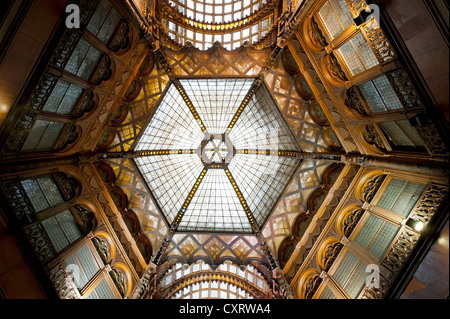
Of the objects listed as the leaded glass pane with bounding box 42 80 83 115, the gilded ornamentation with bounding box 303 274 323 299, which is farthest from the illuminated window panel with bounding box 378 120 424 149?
the leaded glass pane with bounding box 42 80 83 115

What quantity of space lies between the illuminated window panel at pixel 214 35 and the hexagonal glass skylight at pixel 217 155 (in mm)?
5959

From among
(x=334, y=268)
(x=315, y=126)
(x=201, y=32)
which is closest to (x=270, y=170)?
(x=315, y=126)

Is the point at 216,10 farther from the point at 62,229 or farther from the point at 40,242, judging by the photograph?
the point at 40,242

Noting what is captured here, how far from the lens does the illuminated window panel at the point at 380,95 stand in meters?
11.5

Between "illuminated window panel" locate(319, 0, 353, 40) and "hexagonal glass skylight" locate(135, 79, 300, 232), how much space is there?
22.7 ft

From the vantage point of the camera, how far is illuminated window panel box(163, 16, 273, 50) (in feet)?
74.7

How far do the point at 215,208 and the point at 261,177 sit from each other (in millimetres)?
6134

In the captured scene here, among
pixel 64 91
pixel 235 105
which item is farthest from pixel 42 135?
pixel 235 105

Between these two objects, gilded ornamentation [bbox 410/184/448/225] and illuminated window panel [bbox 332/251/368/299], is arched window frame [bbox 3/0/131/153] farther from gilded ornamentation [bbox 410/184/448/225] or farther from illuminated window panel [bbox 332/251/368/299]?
illuminated window panel [bbox 332/251/368/299]

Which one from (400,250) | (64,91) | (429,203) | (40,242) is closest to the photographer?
(429,203)

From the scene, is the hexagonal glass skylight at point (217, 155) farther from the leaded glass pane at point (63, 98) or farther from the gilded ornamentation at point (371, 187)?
the leaded glass pane at point (63, 98)

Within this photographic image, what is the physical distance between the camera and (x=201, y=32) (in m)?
25.0

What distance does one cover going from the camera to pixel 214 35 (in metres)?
24.8

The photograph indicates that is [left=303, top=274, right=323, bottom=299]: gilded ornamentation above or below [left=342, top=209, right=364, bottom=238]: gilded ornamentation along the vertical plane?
below
